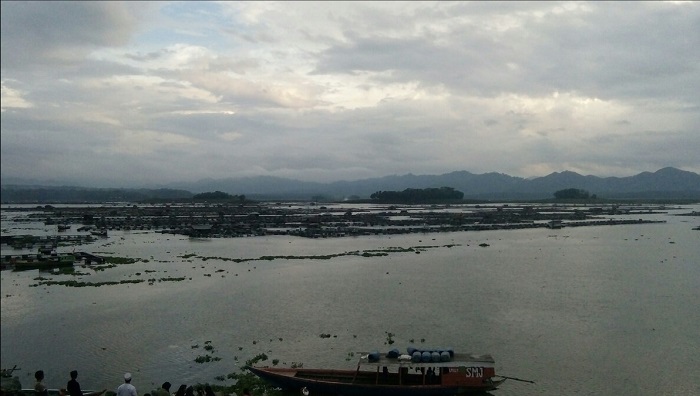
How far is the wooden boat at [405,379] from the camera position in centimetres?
1377

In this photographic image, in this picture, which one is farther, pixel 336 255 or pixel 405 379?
pixel 336 255

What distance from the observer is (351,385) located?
45.2 ft

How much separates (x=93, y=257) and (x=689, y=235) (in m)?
59.2

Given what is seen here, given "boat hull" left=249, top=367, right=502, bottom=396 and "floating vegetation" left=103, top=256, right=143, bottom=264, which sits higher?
"floating vegetation" left=103, top=256, right=143, bottom=264

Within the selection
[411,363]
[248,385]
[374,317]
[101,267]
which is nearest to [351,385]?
[411,363]

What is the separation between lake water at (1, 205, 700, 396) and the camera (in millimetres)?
16562

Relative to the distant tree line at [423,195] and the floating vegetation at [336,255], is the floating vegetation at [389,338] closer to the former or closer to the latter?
the floating vegetation at [336,255]

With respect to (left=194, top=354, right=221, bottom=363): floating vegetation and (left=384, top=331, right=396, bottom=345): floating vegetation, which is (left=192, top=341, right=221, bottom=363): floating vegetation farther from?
(left=384, top=331, right=396, bottom=345): floating vegetation

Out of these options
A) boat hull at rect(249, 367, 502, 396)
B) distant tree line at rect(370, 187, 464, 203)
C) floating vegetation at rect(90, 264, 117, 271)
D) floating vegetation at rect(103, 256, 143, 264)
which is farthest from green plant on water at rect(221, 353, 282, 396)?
distant tree line at rect(370, 187, 464, 203)

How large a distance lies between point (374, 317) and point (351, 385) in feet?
28.3

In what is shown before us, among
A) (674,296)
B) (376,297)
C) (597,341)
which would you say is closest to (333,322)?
(376,297)

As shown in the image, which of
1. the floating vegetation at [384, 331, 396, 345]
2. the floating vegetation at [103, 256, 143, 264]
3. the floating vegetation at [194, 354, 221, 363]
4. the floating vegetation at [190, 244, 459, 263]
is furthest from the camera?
the floating vegetation at [190, 244, 459, 263]

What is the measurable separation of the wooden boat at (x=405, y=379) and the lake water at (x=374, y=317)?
5.24 feet

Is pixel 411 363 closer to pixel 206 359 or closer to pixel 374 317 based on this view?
Result: pixel 206 359
